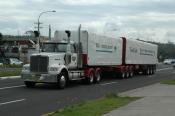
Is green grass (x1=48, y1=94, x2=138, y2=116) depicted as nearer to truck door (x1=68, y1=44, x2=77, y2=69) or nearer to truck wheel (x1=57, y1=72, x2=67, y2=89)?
truck wheel (x1=57, y1=72, x2=67, y2=89)

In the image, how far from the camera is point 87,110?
47.1 feet

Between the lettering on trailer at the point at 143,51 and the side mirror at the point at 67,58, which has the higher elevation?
the lettering on trailer at the point at 143,51

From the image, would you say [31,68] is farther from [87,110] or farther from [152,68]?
[152,68]

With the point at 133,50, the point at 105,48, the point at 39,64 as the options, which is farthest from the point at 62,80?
the point at 133,50

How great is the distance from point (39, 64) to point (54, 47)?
2.08 metres

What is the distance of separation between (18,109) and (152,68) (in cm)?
3773

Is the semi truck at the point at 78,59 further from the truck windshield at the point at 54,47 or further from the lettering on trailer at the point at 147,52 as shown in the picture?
the lettering on trailer at the point at 147,52

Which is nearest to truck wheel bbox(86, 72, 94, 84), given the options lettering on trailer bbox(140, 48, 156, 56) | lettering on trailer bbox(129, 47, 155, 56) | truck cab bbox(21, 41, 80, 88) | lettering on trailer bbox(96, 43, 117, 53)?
lettering on trailer bbox(96, 43, 117, 53)

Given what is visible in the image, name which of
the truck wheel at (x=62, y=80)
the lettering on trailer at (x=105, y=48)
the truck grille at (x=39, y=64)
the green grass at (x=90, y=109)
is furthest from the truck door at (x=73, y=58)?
the green grass at (x=90, y=109)

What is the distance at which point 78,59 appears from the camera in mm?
29156

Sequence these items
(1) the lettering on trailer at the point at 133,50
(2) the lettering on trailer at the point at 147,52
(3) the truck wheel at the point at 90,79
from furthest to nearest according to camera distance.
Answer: (2) the lettering on trailer at the point at 147,52 < (1) the lettering on trailer at the point at 133,50 < (3) the truck wheel at the point at 90,79

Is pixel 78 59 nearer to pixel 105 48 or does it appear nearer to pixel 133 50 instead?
pixel 105 48

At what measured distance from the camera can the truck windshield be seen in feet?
90.2

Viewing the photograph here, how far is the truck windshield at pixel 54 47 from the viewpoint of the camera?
27484mm
